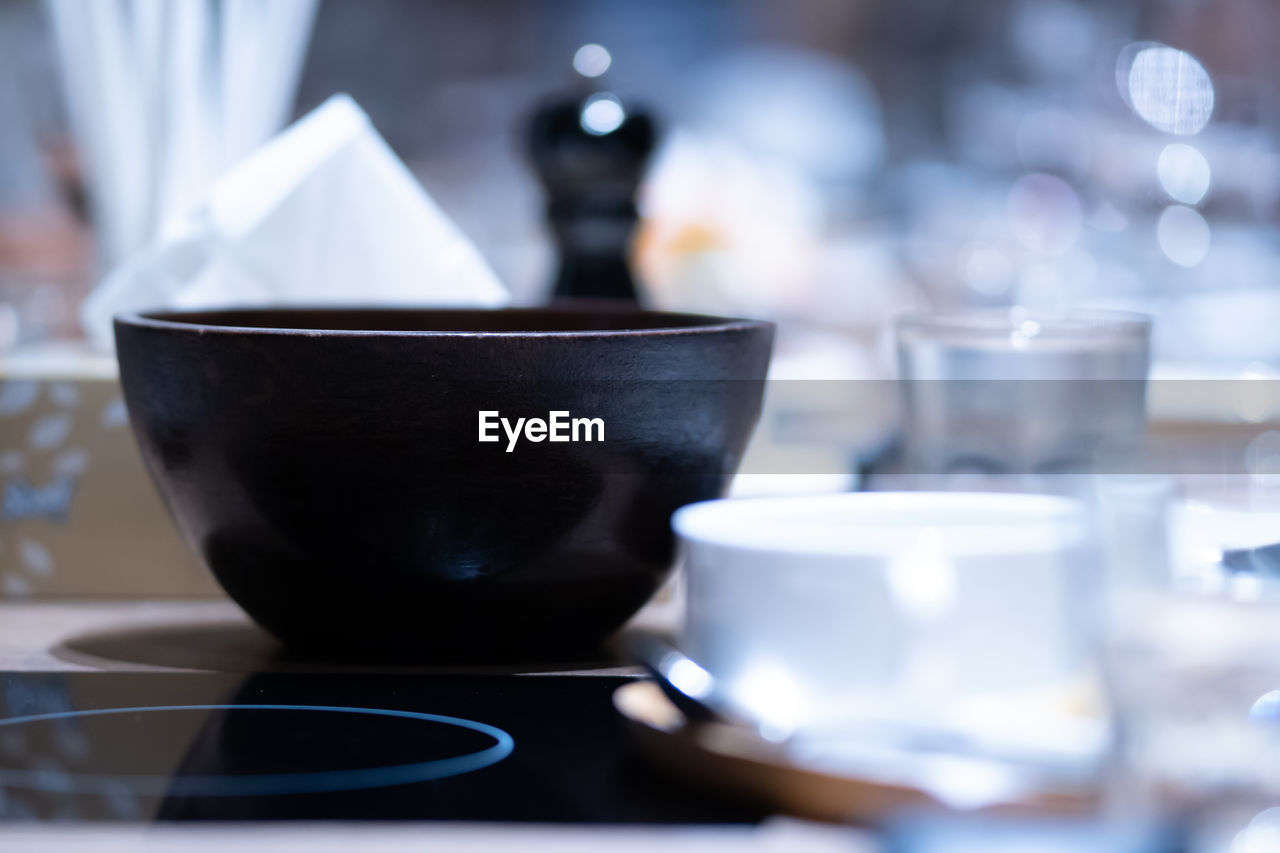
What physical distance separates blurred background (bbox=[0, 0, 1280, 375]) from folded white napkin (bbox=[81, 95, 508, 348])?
1.10ft

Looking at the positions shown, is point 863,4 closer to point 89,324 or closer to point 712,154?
point 712,154

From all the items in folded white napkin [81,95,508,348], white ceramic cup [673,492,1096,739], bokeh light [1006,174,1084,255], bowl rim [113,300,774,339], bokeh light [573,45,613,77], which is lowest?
white ceramic cup [673,492,1096,739]

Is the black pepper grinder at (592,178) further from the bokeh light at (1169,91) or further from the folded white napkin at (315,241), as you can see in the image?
the bokeh light at (1169,91)

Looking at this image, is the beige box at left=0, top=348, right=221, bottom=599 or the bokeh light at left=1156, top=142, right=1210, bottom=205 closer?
the beige box at left=0, top=348, right=221, bottom=599

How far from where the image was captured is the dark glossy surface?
13.7 inches

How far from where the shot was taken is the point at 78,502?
497mm

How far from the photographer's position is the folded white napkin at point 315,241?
20.4 inches

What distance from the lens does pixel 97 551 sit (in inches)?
19.6

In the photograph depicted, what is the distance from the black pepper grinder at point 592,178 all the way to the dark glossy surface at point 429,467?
28cm

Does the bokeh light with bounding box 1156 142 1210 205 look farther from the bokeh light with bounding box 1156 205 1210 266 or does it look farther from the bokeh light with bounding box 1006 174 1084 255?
the bokeh light with bounding box 1006 174 1084 255

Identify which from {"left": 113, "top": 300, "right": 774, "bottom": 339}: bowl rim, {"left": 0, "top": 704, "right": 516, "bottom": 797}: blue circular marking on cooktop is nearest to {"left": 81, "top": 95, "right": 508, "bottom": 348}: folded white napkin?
{"left": 113, "top": 300, "right": 774, "bottom": 339}: bowl rim

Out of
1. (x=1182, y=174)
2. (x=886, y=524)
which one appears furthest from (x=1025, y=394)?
(x=1182, y=174)

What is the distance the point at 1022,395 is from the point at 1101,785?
0.22 metres

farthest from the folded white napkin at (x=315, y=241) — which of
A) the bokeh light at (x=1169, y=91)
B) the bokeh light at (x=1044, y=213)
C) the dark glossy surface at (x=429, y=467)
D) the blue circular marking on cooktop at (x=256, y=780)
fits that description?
the bokeh light at (x=1169, y=91)
